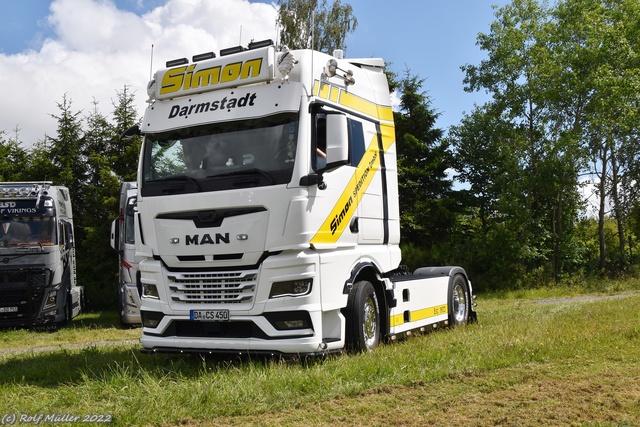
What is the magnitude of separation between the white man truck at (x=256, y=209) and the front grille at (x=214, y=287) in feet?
0.04

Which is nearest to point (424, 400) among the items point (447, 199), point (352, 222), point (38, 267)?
point (352, 222)

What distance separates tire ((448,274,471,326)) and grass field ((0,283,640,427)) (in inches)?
78.4

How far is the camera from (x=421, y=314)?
9.99 metres

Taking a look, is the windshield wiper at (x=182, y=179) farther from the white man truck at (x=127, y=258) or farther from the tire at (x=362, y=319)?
the white man truck at (x=127, y=258)

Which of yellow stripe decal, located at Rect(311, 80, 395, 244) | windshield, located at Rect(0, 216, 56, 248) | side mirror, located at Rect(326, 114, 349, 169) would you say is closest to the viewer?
side mirror, located at Rect(326, 114, 349, 169)

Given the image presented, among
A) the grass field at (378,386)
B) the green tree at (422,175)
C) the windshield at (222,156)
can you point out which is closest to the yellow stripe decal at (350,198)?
the windshield at (222,156)

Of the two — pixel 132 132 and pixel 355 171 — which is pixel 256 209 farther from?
pixel 132 132

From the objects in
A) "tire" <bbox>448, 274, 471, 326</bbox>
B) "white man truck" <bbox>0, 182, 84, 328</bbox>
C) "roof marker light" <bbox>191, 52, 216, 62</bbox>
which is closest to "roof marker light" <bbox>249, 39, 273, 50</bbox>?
"roof marker light" <bbox>191, 52, 216, 62</bbox>

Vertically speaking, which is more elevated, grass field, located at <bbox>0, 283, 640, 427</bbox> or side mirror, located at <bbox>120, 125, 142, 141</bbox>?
side mirror, located at <bbox>120, 125, 142, 141</bbox>

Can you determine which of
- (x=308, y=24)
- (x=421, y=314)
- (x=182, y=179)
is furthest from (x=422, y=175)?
(x=182, y=179)

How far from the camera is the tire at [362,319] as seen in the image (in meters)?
7.92

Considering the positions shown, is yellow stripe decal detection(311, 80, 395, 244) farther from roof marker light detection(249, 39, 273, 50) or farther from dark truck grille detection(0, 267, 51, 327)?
dark truck grille detection(0, 267, 51, 327)

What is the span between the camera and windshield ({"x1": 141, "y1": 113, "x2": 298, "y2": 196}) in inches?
293

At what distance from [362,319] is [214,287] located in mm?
1846
